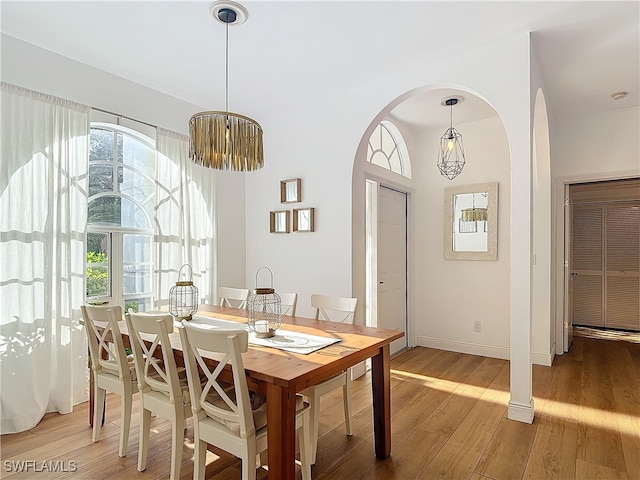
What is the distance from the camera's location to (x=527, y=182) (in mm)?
2607

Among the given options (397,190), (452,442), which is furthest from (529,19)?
(452,442)

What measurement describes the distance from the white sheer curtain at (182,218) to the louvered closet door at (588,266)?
221 inches

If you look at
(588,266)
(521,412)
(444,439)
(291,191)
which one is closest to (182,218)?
(291,191)

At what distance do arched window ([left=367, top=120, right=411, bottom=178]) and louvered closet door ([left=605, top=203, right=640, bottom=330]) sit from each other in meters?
3.78

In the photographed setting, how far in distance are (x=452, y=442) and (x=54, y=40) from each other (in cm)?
397

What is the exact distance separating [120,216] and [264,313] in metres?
1.88

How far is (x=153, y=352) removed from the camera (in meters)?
2.02

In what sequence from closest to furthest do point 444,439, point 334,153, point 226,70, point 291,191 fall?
point 444,439
point 226,70
point 334,153
point 291,191

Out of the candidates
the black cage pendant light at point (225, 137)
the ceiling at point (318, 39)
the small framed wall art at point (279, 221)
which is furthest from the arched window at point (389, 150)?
the black cage pendant light at point (225, 137)

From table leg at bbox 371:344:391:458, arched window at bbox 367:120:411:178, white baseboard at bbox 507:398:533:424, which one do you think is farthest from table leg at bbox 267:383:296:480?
arched window at bbox 367:120:411:178

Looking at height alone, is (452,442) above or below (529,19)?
below

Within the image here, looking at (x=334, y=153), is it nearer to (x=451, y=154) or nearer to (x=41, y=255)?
(x=451, y=154)

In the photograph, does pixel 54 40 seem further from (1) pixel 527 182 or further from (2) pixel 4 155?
(1) pixel 527 182

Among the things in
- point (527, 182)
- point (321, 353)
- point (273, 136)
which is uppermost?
point (273, 136)
